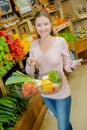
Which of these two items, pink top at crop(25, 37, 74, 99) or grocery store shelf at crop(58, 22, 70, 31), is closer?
pink top at crop(25, 37, 74, 99)

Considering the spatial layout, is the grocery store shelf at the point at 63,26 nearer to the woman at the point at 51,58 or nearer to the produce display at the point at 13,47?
the produce display at the point at 13,47

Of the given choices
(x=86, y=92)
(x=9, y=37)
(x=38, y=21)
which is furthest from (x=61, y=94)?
(x=86, y=92)

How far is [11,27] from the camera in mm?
4453

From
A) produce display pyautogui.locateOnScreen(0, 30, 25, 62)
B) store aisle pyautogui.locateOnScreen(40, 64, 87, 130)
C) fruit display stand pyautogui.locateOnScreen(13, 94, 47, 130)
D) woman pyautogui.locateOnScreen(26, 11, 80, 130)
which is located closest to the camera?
woman pyautogui.locateOnScreen(26, 11, 80, 130)

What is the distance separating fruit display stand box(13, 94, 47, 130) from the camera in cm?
324

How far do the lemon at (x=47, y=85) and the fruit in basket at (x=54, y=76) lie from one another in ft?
0.13

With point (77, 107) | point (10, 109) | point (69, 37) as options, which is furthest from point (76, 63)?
point (69, 37)

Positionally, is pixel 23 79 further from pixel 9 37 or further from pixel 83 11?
pixel 83 11

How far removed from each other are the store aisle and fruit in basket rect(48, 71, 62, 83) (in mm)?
1385

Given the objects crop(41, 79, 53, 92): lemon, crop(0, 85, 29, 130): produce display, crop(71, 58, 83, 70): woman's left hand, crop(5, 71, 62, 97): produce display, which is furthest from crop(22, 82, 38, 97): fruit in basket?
crop(0, 85, 29, 130): produce display

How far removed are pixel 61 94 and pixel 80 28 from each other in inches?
179

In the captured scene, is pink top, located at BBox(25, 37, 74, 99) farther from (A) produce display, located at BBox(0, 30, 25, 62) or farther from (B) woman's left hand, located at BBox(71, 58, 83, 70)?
(A) produce display, located at BBox(0, 30, 25, 62)

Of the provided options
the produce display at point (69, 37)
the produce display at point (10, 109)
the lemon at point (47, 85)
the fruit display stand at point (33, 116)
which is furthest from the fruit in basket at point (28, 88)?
the produce display at point (69, 37)

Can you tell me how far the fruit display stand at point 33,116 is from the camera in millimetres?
3236
